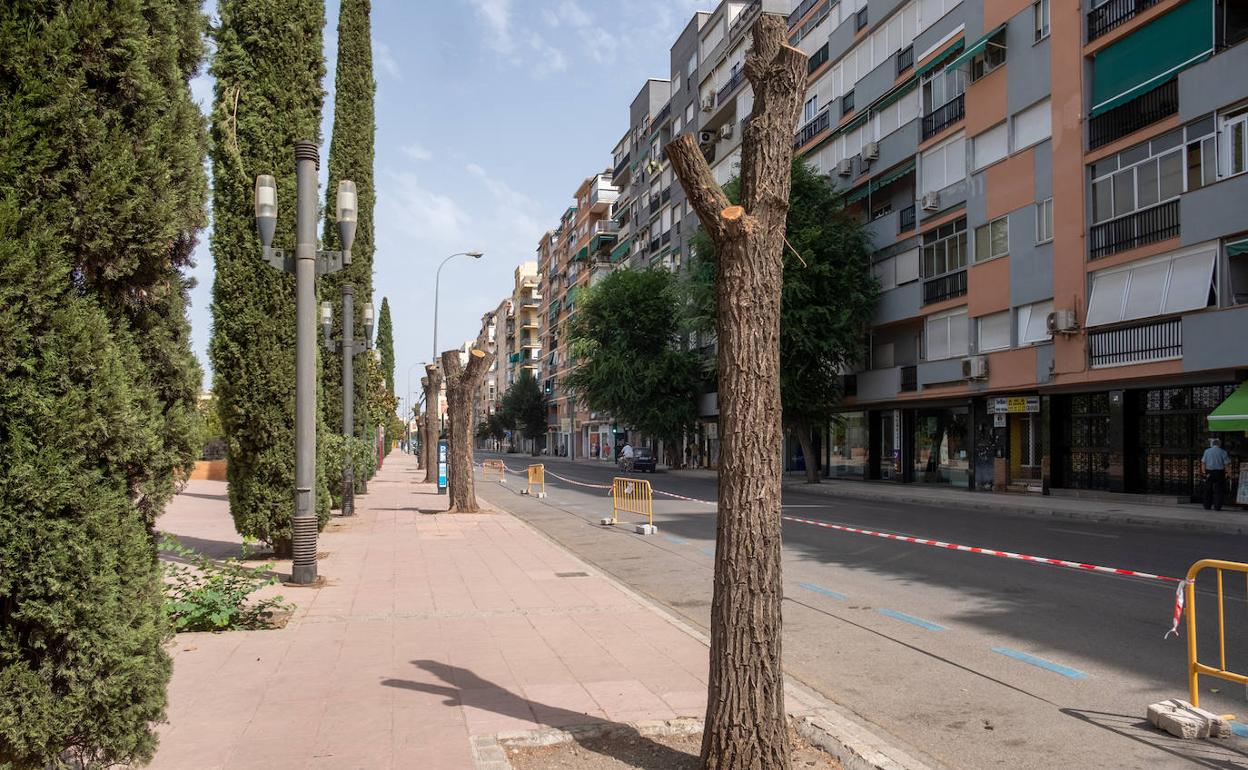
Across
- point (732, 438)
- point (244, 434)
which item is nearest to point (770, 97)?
point (732, 438)

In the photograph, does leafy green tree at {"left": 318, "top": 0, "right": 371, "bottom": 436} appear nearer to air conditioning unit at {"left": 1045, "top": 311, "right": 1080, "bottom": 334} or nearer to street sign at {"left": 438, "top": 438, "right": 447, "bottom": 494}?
street sign at {"left": 438, "top": 438, "right": 447, "bottom": 494}

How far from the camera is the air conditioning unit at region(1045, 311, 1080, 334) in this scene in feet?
81.4

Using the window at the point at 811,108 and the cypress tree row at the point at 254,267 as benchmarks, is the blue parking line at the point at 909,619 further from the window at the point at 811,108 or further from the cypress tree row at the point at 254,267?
the window at the point at 811,108

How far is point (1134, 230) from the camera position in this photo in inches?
902

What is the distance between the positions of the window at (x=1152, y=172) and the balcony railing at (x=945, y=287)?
253 inches

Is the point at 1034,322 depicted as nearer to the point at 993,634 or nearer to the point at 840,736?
the point at 993,634

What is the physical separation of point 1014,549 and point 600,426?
73.2 meters

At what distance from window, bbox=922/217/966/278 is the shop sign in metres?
4.59

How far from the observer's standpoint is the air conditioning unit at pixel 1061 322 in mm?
24812

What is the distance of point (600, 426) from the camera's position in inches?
3420

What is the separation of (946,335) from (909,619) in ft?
80.8

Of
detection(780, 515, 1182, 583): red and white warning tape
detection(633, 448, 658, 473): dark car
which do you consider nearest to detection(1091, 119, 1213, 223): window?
detection(780, 515, 1182, 583): red and white warning tape

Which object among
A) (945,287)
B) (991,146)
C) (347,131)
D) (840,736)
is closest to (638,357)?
(945,287)

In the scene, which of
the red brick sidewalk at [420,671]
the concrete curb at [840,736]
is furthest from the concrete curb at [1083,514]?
the concrete curb at [840,736]
